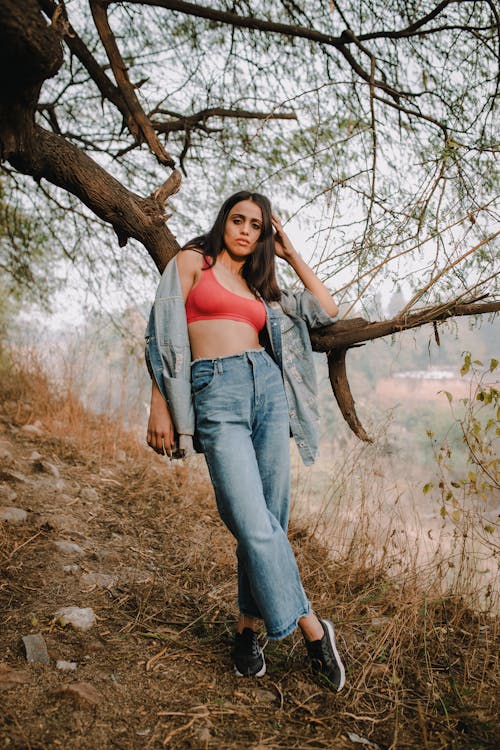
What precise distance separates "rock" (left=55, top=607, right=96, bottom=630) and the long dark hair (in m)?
1.61

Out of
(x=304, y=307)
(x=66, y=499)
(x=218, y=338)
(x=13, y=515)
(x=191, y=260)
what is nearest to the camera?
(x=218, y=338)

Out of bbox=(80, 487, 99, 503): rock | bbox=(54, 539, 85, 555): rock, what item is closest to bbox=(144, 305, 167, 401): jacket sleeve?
bbox=(54, 539, 85, 555): rock

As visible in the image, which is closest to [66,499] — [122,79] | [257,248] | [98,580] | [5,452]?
[5,452]

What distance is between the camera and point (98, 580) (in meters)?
3.10

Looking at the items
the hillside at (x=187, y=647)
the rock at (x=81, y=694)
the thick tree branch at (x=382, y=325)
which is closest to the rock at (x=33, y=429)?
the hillside at (x=187, y=647)

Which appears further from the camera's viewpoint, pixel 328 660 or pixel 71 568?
pixel 71 568

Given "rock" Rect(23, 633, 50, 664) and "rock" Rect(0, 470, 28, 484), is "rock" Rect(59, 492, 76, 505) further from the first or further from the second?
"rock" Rect(23, 633, 50, 664)

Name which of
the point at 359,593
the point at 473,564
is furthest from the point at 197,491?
the point at 473,564

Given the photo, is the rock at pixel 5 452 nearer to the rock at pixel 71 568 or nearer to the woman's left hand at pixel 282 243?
the rock at pixel 71 568

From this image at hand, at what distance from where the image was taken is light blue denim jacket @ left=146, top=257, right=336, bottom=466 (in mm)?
2363

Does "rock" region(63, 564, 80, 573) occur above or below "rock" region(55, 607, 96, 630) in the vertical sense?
above

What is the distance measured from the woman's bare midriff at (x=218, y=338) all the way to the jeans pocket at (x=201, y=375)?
0.04m

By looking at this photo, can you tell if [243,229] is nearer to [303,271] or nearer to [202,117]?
[303,271]

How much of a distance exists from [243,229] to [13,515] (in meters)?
2.21
